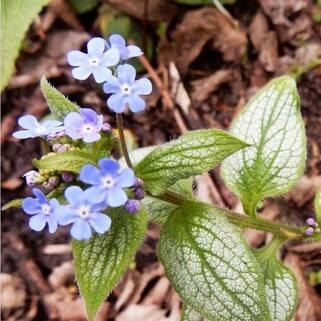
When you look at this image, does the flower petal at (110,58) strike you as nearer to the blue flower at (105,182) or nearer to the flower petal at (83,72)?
the flower petal at (83,72)

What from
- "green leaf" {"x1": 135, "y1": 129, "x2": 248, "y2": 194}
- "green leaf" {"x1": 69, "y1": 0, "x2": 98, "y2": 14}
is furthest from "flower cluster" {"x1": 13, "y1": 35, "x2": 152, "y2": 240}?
"green leaf" {"x1": 69, "y1": 0, "x2": 98, "y2": 14}

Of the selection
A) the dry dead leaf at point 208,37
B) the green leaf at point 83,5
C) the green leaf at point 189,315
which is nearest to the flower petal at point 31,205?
the green leaf at point 189,315

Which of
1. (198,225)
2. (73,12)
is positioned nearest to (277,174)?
(198,225)

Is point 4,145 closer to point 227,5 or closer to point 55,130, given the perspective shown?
point 227,5

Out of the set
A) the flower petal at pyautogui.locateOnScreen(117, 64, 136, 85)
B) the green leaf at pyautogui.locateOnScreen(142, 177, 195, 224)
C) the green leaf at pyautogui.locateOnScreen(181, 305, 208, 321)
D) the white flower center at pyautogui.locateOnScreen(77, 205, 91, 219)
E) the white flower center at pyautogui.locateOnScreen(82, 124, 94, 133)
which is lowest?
the green leaf at pyautogui.locateOnScreen(181, 305, 208, 321)

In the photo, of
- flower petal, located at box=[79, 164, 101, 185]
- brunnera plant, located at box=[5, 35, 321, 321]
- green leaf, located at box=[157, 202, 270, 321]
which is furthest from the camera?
green leaf, located at box=[157, 202, 270, 321]

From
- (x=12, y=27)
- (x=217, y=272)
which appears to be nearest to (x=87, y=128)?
(x=217, y=272)

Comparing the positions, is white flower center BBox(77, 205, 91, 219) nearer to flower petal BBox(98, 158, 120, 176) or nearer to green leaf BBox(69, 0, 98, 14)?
flower petal BBox(98, 158, 120, 176)
